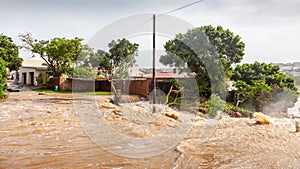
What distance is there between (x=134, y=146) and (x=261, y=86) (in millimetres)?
10008

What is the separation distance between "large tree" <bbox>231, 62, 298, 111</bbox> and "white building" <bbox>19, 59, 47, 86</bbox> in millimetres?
16857

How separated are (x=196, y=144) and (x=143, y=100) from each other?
8583 millimetres

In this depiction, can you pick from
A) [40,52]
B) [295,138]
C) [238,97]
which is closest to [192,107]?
[238,97]

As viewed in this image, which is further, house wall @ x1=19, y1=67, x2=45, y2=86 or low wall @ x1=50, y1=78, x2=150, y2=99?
house wall @ x1=19, y1=67, x2=45, y2=86

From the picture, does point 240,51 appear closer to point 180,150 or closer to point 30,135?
point 180,150

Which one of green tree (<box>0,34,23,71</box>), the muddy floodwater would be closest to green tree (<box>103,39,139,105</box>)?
the muddy floodwater

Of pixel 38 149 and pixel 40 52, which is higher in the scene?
pixel 40 52

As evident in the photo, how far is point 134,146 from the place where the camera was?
223 inches

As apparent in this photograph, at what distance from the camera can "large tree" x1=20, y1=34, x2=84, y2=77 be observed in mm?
19344

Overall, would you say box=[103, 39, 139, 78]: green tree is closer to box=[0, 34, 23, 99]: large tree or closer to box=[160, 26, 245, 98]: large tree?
box=[160, 26, 245, 98]: large tree

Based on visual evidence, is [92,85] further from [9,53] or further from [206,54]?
[206,54]

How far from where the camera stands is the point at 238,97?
1371 centimetres

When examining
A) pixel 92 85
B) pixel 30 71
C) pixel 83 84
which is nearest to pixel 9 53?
pixel 30 71

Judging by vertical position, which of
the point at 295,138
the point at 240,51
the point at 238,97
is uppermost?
the point at 240,51
